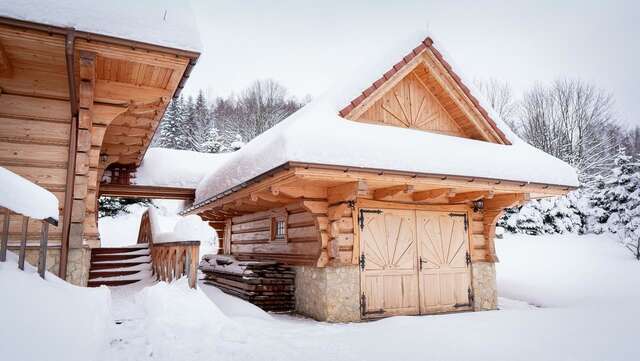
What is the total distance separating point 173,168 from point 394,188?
9.96m

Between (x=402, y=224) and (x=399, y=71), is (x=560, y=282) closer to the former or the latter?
(x=402, y=224)

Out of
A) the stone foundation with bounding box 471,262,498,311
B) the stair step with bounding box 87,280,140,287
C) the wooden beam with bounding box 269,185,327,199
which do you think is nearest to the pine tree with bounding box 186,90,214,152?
the stair step with bounding box 87,280,140,287

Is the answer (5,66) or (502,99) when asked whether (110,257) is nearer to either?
(5,66)

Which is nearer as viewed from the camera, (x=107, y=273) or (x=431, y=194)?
(x=431, y=194)

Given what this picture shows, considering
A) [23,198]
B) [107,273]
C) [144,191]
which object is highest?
[144,191]

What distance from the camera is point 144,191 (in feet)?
50.5

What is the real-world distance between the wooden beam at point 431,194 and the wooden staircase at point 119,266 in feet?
22.7

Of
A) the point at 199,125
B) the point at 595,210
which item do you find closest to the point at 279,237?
the point at 595,210

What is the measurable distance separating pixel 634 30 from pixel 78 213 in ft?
547

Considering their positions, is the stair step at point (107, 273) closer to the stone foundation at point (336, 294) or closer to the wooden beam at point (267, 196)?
the wooden beam at point (267, 196)

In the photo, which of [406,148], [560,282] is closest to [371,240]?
[406,148]

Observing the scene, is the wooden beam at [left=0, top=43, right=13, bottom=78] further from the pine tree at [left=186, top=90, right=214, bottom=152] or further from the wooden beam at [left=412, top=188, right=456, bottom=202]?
the pine tree at [left=186, top=90, right=214, bottom=152]

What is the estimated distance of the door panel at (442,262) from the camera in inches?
404

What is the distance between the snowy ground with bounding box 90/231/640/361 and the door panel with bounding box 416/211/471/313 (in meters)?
0.70
